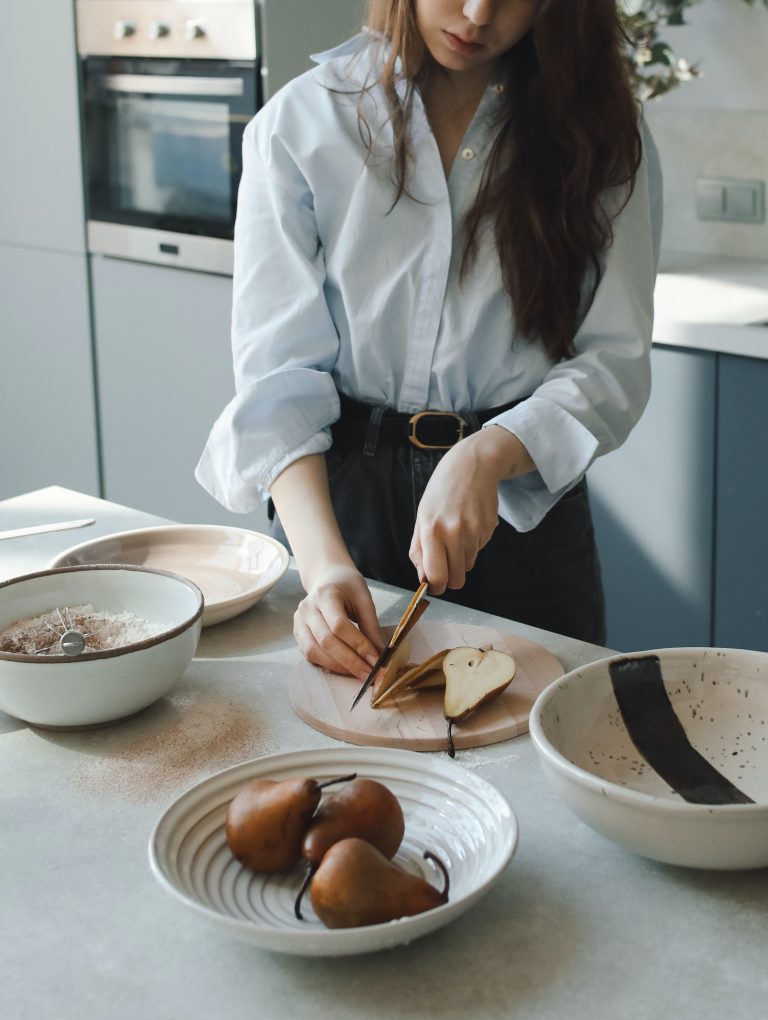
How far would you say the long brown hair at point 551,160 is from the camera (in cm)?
132

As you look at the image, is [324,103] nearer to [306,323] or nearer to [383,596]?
[306,323]

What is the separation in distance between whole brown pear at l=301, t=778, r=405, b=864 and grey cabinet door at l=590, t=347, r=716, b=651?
156 centimetres

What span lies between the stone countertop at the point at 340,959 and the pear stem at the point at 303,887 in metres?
0.03

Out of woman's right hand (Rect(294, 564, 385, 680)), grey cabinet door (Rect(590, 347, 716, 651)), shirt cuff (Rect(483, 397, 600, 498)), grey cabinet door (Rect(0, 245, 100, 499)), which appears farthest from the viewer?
grey cabinet door (Rect(0, 245, 100, 499))

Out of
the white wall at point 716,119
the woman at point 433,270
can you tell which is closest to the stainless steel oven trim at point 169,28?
the white wall at point 716,119

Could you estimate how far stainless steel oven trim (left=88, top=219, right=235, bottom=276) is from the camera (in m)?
2.65

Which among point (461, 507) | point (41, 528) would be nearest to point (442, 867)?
point (461, 507)

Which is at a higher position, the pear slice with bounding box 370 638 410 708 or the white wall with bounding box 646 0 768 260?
the white wall with bounding box 646 0 768 260

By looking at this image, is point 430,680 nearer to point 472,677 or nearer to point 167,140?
point 472,677

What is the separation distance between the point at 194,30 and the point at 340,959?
2.26m

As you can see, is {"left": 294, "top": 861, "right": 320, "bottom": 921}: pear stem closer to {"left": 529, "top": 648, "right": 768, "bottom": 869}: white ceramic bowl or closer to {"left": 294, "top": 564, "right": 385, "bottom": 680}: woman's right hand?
{"left": 529, "top": 648, "right": 768, "bottom": 869}: white ceramic bowl

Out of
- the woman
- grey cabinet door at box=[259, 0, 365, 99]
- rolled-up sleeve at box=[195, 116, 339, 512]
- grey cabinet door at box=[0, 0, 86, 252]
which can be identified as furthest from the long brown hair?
grey cabinet door at box=[0, 0, 86, 252]

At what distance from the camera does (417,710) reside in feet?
3.37

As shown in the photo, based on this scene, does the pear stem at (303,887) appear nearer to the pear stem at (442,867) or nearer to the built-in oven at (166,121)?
the pear stem at (442,867)
